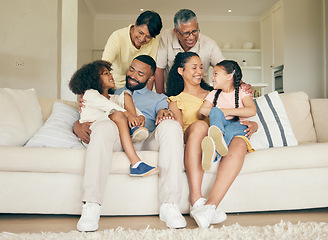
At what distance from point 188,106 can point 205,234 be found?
102 cm

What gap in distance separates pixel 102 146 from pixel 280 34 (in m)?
5.59

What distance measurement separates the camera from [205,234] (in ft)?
4.73

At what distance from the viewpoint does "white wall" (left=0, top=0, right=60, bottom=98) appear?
4.04m

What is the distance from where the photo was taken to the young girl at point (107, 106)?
1.80 metres

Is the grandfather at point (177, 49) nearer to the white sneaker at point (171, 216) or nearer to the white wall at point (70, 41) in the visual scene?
the white sneaker at point (171, 216)

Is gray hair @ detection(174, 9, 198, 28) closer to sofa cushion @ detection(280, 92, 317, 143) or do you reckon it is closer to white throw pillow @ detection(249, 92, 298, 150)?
white throw pillow @ detection(249, 92, 298, 150)

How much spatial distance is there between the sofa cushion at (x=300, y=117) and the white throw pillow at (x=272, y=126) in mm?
203

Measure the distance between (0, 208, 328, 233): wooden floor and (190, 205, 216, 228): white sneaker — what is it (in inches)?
3.4

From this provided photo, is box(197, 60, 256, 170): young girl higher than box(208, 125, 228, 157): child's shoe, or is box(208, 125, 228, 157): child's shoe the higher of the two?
box(197, 60, 256, 170): young girl

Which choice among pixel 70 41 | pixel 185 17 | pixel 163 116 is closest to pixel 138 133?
pixel 163 116

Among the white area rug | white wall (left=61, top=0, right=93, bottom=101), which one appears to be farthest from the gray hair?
white wall (left=61, top=0, right=93, bottom=101)

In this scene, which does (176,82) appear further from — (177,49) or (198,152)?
(198,152)

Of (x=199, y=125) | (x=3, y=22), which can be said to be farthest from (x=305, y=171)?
(x=3, y=22)

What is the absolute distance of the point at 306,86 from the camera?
6.22m
